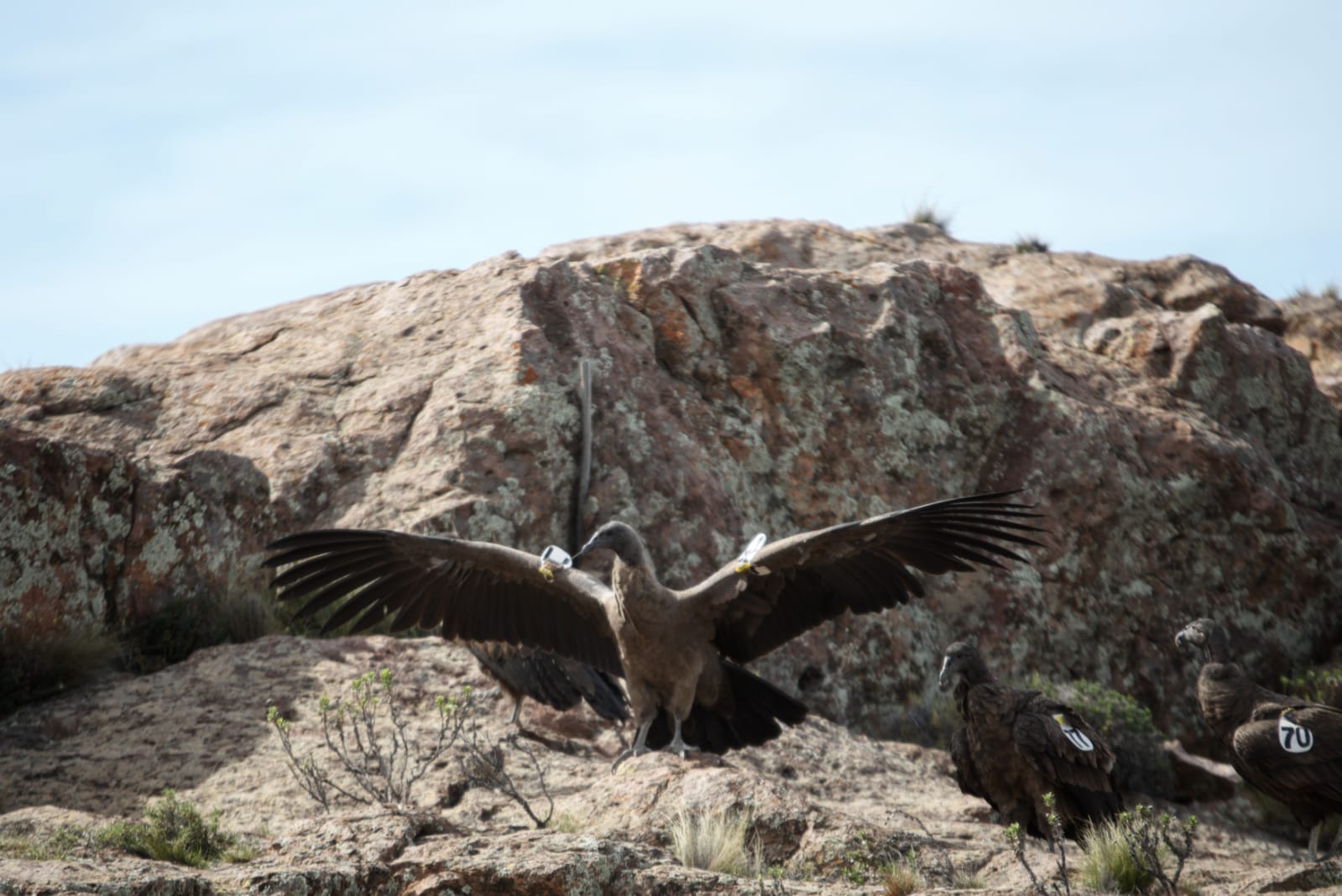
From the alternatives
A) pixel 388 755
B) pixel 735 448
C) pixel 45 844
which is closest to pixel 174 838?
pixel 45 844

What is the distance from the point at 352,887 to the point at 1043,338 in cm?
1097

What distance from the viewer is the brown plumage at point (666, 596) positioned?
7.54 m

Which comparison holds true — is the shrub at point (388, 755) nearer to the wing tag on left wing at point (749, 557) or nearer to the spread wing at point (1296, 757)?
the wing tag on left wing at point (749, 557)

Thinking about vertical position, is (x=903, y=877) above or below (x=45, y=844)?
below

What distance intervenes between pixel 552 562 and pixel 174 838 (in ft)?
8.46

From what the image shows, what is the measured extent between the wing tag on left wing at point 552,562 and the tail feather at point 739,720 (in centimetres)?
116

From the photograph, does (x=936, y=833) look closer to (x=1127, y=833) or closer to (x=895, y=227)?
(x=1127, y=833)

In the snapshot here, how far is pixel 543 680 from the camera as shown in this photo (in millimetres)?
8914

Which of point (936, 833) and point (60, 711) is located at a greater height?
point (60, 711)

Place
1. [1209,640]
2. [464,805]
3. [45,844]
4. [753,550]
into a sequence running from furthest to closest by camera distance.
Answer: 1. [1209,640]
2. [464,805]
3. [753,550]
4. [45,844]

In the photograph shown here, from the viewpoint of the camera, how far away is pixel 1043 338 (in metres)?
14.0

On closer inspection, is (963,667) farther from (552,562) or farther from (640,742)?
(552,562)

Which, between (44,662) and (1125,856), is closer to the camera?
(1125,856)

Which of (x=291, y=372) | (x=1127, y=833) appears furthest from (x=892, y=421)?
(x=1127, y=833)
